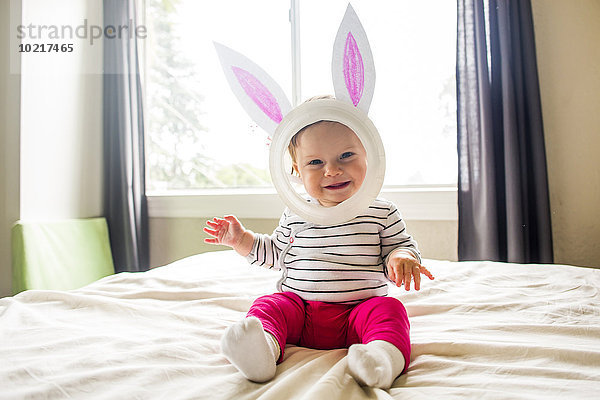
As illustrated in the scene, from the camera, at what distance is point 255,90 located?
845 mm

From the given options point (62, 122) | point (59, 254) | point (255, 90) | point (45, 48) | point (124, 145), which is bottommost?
point (59, 254)

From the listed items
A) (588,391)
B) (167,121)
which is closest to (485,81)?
(588,391)

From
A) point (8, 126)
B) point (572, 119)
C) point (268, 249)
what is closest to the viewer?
point (268, 249)

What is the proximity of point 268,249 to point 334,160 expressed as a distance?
0.95 ft

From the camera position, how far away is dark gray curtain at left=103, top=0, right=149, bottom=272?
2.39 m

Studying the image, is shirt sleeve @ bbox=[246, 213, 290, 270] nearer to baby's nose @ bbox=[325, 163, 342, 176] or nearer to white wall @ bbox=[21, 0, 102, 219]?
baby's nose @ bbox=[325, 163, 342, 176]

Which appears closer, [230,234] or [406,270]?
A: [406,270]

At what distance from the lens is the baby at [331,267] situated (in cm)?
70

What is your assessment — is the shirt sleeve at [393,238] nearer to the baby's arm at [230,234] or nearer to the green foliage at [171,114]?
the baby's arm at [230,234]

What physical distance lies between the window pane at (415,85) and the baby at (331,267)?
4.00 feet

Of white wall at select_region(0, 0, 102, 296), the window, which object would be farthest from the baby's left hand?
white wall at select_region(0, 0, 102, 296)

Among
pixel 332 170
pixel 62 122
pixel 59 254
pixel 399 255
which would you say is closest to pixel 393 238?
pixel 399 255

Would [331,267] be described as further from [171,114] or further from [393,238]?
[171,114]

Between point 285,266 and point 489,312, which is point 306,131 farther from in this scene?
point 489,312
